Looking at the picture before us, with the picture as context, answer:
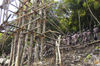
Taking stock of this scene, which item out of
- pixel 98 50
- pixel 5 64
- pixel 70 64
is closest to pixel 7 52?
pixel 5 64

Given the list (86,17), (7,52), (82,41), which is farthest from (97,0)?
(7,52)

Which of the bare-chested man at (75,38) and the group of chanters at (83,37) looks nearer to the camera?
the group of chanters at (83,37)

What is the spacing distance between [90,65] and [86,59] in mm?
298

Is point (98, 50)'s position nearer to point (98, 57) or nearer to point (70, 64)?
point (98, 57)

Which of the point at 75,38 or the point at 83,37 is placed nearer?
the point at 83,37

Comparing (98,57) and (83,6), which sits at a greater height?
(83,6)

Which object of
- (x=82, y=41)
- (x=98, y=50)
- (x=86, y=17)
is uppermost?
(x=86, y=17)

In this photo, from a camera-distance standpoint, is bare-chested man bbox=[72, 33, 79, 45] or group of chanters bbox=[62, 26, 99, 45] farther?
bare-chested man bbox=[72, 33, 79, 45]

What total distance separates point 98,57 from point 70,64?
0.99 metres

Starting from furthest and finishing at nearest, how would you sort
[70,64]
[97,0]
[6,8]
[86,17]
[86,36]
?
[86,17] → [86,36] → [97,0] → [70,64] → [6,8]

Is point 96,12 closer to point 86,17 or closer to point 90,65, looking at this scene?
point 86,17

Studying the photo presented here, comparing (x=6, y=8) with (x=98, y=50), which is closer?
(x=6, y=8)

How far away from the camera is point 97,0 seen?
4945 mm

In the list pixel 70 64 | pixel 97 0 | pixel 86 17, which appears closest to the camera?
pixel 70 64
